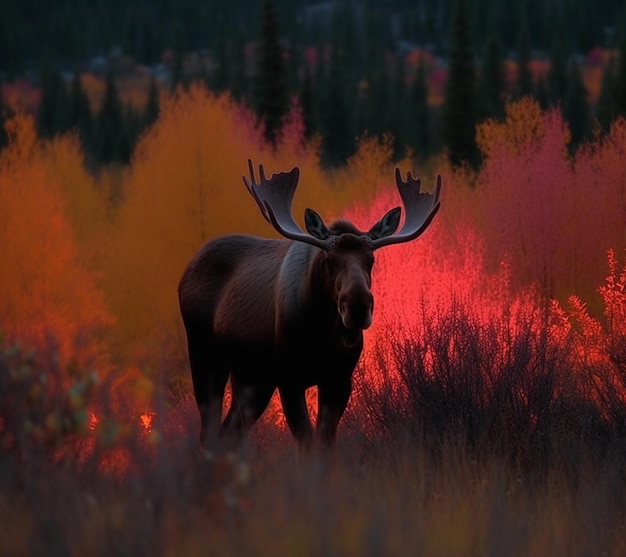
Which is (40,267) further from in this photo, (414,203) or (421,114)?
(421,114)

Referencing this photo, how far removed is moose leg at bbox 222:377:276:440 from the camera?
8.21 metres

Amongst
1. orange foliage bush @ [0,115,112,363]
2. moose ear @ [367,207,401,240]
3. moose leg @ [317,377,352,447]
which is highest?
moose ear @ [367,207,401,240]

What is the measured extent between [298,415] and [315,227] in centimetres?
116

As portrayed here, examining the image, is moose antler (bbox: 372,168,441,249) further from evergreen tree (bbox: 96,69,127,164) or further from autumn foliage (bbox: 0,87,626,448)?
evergreen tree (bbox: 96,69,127,164)

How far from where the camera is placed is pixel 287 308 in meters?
7.70

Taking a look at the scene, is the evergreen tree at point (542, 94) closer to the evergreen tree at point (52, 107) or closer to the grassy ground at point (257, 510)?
the evergreen tree at point (52, 107)

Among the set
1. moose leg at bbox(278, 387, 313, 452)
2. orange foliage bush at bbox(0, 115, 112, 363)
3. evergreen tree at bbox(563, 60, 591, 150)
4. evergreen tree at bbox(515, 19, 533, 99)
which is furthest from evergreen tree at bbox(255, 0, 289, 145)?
moose leg at bbox(278, 387, 313, 452)

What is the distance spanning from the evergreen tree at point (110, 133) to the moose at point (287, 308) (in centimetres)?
7583

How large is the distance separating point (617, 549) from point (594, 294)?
A: 2312 cm

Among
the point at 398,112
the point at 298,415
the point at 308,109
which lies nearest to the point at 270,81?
the point at 308,109

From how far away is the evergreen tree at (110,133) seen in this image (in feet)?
277

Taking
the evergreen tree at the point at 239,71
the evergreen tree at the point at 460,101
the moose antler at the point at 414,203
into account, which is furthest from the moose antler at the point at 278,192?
the evergreen tree at the point at 239,71

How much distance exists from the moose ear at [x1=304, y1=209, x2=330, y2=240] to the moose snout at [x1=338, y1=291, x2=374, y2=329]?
71 centimetres

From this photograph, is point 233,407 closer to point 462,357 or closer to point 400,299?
point 462,357
